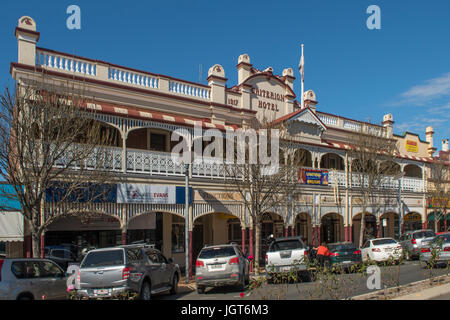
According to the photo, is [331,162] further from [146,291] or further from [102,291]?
[102,291]

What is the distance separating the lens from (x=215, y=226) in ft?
77.3

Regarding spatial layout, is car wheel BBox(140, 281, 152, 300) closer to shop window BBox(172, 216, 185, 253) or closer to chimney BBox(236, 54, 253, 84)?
shop window BBox(172, 216, 185, 253)

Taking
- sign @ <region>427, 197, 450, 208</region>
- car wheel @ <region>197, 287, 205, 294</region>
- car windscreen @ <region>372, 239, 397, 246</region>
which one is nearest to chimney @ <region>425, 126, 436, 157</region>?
sign @ <region>427, 197, 450, 208</region>

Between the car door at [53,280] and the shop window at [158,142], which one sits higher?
the shop window at [158,142]

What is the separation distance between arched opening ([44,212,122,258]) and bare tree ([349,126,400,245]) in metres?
14.7

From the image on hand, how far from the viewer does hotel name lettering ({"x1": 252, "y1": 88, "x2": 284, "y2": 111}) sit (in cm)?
2591

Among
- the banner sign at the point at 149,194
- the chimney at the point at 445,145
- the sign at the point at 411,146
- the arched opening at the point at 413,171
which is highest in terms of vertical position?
the chimney at the point at 445,145

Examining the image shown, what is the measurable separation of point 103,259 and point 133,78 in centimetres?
1166

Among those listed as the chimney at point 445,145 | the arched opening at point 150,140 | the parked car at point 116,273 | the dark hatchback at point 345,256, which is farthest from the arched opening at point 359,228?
the parked car at point 116,273

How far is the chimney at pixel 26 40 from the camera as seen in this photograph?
17438 mm

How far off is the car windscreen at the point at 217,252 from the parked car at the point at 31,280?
4.44 meters

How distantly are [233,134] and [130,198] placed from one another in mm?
5777

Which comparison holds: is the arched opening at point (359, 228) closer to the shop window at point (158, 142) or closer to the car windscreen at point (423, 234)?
the car windscreen at point (423, 234)
